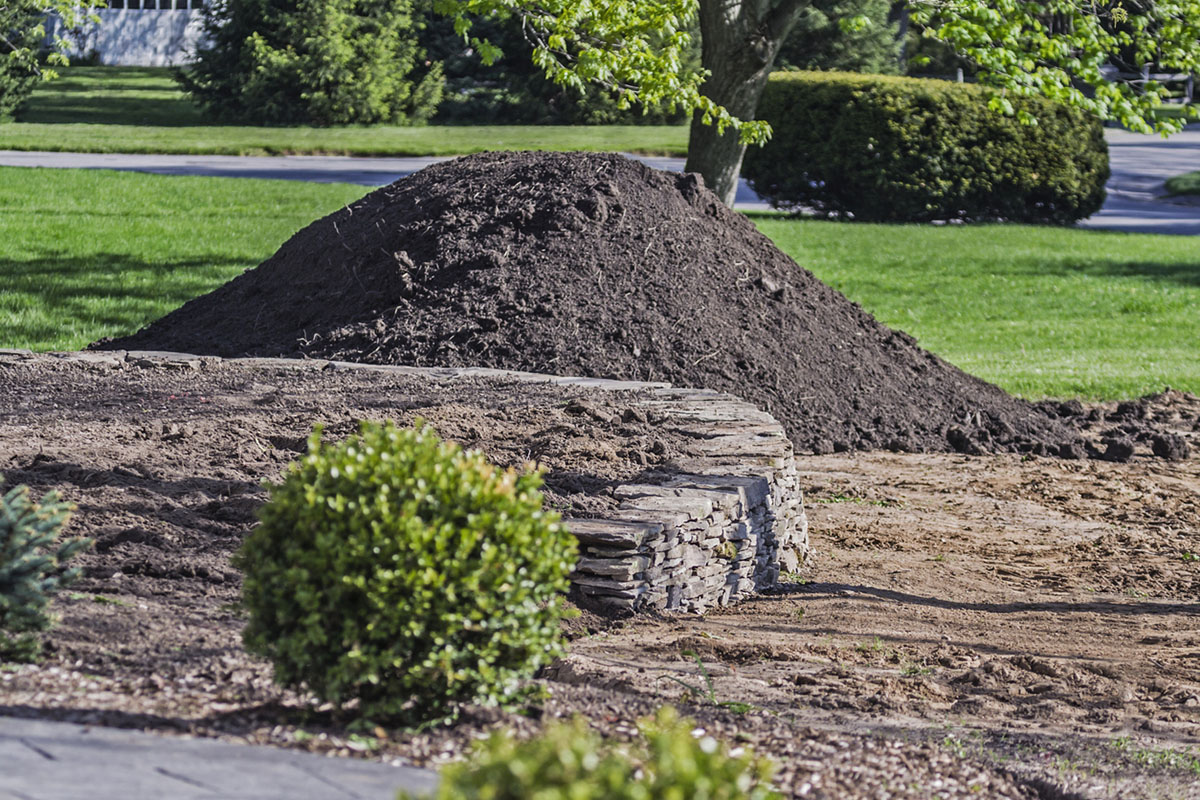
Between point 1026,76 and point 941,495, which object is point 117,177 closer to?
point 1026,76

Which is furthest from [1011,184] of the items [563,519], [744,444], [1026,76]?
[563,519]

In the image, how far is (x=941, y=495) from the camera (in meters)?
7.27

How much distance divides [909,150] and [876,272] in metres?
4.41

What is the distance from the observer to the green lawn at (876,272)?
35.1ft

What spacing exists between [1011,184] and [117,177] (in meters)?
13.1

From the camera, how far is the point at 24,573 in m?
3.14

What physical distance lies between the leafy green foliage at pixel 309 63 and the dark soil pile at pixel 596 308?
63.0 ft

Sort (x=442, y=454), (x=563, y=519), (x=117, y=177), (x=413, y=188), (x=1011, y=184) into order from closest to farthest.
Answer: (x=442, y=454) → (x=563, y=519) → (x=413, y=188) → (x=117, y=177) → (x=1011, y=184)

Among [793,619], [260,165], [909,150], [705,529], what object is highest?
[909,150]

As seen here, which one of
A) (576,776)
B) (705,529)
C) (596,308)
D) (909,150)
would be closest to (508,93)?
(909,150)

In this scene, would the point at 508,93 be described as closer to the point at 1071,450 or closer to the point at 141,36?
the point at 141,36

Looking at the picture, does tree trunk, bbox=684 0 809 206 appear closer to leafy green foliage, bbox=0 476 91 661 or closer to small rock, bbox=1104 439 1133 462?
small rock, bbox=1104 439 1133 462

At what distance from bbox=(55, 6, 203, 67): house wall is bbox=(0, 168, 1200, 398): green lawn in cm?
2893

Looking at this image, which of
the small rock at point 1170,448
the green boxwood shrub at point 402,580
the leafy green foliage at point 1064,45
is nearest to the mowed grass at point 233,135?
the leafy green foliage at point 1064,45
